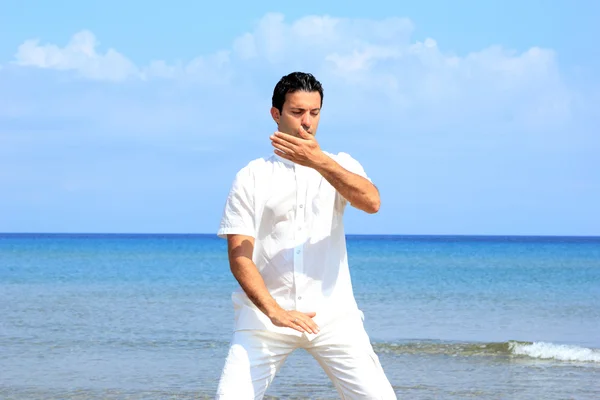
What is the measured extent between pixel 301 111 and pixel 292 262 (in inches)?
28.2

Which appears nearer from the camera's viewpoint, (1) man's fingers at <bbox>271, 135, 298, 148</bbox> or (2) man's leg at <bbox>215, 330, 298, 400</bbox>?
(1) man's fingers at <bbox>271, 135, 298, 148</bbox>

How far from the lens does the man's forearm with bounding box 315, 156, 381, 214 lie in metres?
3.75

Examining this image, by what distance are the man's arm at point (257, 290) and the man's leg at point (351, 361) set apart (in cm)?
16

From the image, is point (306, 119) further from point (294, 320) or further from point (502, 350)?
point (502, 350)

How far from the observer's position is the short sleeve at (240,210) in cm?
408

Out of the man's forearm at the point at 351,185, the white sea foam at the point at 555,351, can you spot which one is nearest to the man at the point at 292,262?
the man's forearm at the point at 351,185

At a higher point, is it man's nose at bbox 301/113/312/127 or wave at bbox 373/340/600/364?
man's nose at bbox 301/113/312/127

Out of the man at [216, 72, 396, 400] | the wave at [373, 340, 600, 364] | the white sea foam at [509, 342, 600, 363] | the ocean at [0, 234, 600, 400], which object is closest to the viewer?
the man at [216, 72, 396, 400]

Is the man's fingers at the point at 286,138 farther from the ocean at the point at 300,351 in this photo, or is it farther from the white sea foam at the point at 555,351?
the white sea foam at the point at 555,351

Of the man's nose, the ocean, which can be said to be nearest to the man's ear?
the man's nose

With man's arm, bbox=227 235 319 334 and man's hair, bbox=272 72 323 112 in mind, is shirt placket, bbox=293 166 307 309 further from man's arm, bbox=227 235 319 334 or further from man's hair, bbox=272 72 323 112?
man's hair, bbox=272 72 323 112

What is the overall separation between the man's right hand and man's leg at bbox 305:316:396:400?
7.6 inches

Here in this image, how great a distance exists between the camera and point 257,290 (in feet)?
12.9

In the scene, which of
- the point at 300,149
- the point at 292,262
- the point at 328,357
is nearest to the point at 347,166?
the point at 300,149
